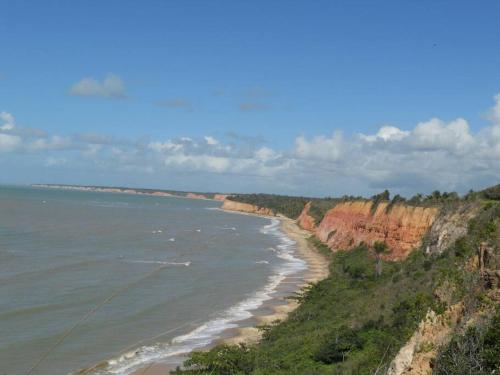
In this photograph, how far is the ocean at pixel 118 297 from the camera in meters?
23.5

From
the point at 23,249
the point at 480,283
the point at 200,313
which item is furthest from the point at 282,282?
the point at 480,283

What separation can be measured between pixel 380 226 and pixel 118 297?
2659cm

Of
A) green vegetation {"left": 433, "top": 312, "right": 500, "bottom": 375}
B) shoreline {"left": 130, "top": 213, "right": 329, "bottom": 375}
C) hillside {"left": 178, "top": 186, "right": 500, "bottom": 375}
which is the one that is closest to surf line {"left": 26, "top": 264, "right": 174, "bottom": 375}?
shoreline {"left": 130, "top": 213, "right": 329, "bottom": 375}

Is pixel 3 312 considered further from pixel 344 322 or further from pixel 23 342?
pixel 344 322

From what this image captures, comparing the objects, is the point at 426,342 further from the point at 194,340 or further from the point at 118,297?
the point at 118,297

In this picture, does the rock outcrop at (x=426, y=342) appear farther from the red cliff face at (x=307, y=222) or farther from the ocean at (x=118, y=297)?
the red cliff face at (x=307, y=222)

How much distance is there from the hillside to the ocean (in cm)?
477

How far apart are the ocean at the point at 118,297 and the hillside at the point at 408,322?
4771 mm

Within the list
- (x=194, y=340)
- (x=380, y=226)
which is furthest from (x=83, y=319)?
(x=380, y=226)

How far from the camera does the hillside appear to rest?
35.8 ft

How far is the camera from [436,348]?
11273 mm

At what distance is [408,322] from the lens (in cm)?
1526

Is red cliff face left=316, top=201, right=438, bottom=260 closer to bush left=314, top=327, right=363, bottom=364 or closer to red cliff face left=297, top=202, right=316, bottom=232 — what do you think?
bush left=314, top=327, right=363, bottom=364

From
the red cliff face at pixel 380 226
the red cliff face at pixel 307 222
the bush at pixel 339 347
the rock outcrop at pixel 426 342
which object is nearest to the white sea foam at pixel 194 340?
the bush at pixel 339 347
